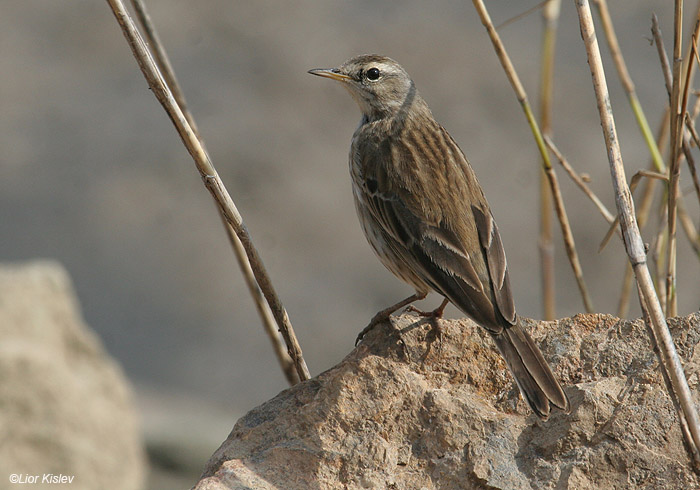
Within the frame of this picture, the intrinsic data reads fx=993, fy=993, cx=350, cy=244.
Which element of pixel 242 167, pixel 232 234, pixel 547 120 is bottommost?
pixel 232 234

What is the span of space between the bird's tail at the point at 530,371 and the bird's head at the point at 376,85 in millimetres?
2410

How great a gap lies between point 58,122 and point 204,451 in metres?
5.74

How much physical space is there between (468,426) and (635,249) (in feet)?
3.31

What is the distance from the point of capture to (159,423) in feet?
31.9

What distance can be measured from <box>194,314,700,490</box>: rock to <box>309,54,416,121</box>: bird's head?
7.78 ft

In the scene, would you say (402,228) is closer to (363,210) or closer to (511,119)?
(363,210)

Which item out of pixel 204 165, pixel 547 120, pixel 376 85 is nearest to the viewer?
pixel 204 165

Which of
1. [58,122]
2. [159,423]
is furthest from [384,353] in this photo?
[58,122]

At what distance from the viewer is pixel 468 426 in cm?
418

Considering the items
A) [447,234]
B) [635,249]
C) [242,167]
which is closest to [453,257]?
[447,234]

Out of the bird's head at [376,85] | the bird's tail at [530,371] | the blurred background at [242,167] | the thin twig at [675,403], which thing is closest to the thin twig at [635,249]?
the thin twig at [675,403]

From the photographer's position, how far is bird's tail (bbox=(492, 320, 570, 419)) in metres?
4.06

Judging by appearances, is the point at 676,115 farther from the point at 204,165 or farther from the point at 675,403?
the point at 204,165

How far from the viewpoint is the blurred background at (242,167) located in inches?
420
